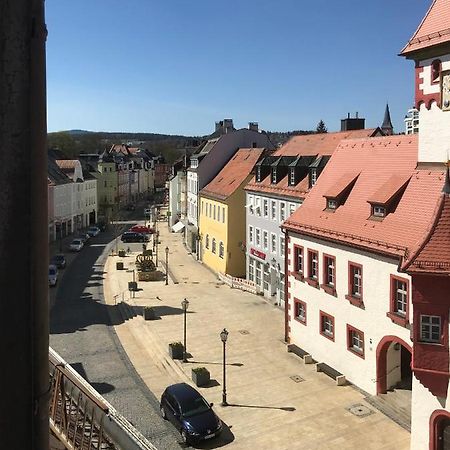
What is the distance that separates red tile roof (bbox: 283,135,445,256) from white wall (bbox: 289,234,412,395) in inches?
25.6

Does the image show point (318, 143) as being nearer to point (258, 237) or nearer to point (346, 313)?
point (258, 237)

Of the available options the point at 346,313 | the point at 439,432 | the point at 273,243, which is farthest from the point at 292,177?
the point at 439,432

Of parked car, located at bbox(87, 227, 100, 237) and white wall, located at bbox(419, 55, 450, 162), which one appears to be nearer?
white wall, located at bbox(419, 55, 450, 162)

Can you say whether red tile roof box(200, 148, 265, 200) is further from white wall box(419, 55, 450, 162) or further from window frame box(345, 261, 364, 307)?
white wall box(419, 55, 450, 162)

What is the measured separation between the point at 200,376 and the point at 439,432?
1003 cm

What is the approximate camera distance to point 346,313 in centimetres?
2242

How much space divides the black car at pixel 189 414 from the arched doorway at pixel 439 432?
684 cm

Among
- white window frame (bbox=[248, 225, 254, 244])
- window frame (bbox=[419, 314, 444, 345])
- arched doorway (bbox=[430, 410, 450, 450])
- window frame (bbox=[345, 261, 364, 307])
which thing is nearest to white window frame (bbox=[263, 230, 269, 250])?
white window frame (bbox=[248, 225, 254, 244])

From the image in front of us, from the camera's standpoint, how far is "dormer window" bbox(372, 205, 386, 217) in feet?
68.5

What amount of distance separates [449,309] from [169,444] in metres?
10.1

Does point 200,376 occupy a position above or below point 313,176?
below

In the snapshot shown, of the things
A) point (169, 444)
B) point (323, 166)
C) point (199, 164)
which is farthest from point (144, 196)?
point (169, 444)

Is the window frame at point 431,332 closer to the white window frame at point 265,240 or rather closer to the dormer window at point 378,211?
the dormer window at point 378,211

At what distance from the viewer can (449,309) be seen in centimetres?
1542
